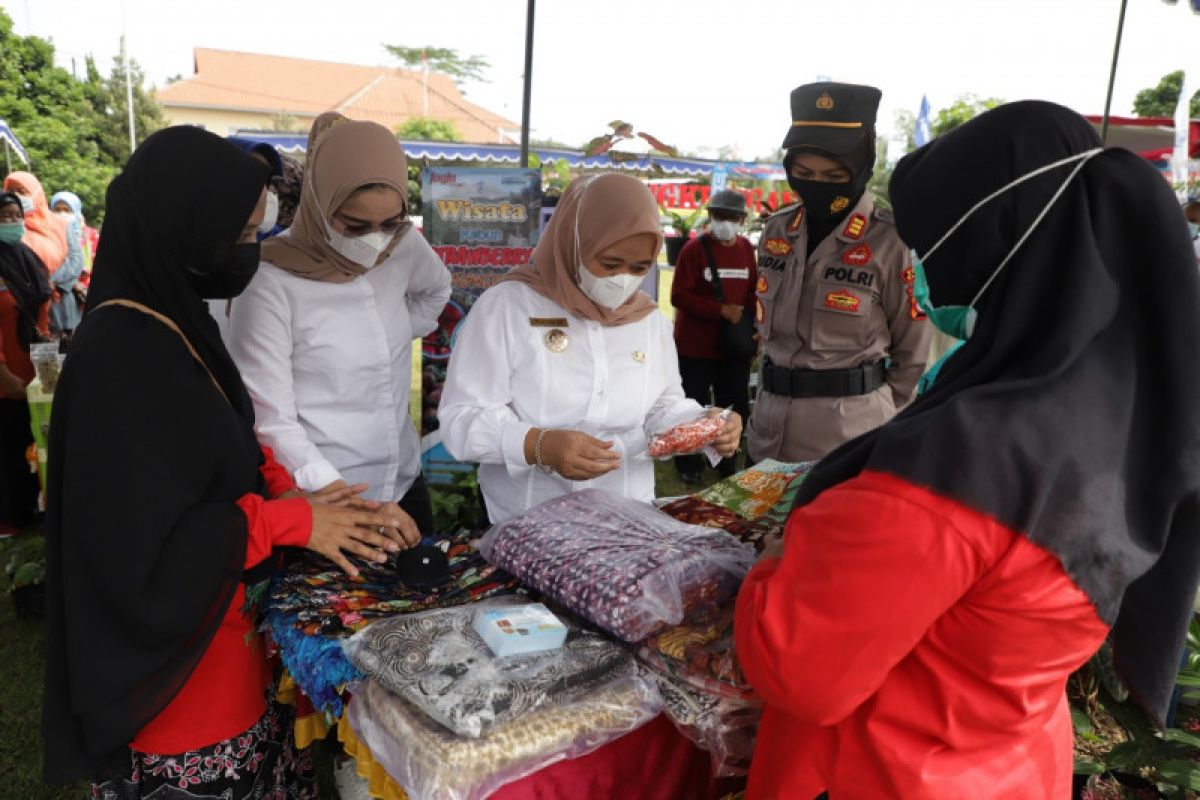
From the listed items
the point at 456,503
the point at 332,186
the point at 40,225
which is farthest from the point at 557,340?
the point at 40,225

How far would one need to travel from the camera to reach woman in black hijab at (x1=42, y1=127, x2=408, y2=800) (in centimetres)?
141

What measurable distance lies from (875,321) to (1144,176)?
6.26ft

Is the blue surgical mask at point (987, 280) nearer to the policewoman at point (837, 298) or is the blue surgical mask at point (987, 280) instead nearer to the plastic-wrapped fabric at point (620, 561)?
the plastic-wrapped fabric at point (620, 561)

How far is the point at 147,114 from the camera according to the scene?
28266 millimetres

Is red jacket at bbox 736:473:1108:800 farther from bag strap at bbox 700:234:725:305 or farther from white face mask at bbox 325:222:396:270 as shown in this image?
bag strap at bbox 700:234:725:305

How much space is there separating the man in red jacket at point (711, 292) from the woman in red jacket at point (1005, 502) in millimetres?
4738

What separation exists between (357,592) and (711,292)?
15.5 feet

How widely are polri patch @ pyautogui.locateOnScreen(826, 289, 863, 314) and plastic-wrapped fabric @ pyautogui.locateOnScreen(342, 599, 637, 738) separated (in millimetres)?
1898

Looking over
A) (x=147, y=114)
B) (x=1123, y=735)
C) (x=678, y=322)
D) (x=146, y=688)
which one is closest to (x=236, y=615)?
(x=146, y=688)

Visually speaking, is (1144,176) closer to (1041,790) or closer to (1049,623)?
(1049,623)

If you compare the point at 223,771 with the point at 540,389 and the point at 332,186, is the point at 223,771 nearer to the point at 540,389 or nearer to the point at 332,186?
the point at 540,389

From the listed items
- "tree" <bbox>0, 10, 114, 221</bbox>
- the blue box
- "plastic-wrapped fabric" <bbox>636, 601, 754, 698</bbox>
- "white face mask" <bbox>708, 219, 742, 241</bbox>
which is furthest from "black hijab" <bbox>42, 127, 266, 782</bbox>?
"tree" <bbox>0, 10, 114, 221</bbox>

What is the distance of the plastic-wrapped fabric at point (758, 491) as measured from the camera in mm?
1873

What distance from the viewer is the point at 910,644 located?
1043mm
